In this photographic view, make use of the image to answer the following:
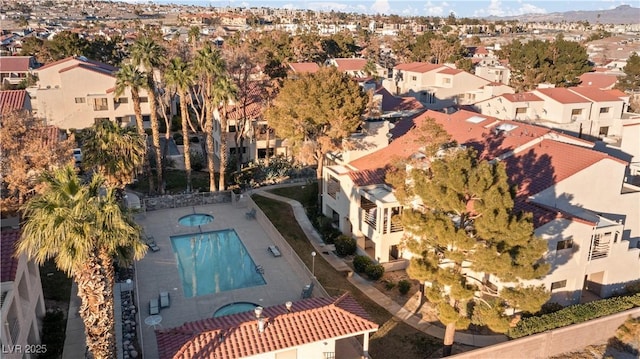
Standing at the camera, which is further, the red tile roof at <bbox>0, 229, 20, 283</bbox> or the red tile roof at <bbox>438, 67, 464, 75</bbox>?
the red tile roof at <bbox>438, 67, 464, 75</bbox>

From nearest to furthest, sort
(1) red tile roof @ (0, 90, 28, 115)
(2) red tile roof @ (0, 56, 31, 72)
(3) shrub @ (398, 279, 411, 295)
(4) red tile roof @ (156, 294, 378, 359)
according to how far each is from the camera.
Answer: (4) red tile roof @ (156, 294, 378, 359) < (3) shrub @ (398, 279, 411, 295) < (1) red tile roof @ (0, 90, 28, 115) < (2) red tile roof @ (0, 56, 31, 72)

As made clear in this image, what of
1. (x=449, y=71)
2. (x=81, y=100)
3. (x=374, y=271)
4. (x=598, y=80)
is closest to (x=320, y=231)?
(x=374, y=271)

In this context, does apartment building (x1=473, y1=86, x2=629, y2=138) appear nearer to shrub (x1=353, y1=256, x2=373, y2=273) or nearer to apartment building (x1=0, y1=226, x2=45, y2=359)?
shrub (x1=353, y1=256, x2=373, y2=273)

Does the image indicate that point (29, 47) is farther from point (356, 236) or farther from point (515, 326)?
point (515, 326)

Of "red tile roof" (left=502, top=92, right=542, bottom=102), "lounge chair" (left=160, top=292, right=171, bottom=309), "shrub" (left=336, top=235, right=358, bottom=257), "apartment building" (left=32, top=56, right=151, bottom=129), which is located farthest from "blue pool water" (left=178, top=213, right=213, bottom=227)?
"red tile roof" (left=502, top=92, right=542, bottom=102)

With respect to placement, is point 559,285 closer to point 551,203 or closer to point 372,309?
point 551,203

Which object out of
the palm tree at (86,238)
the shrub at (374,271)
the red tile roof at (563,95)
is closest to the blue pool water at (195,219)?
the shrub at (374,271)

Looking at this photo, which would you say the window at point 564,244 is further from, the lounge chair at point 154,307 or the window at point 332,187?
the lounge chair at point 154,307
